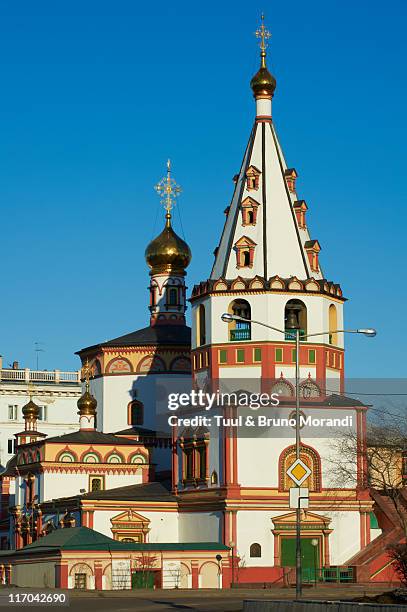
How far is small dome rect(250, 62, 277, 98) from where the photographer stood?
5900 cm

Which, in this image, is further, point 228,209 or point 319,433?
point 228,209

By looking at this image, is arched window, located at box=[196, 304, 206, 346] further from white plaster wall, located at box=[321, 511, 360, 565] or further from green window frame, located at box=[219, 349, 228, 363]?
white plaster wall, located at box=[321, 511, 360, 565]

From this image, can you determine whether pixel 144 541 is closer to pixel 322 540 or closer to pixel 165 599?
pixel 322 540

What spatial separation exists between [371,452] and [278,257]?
9088mm

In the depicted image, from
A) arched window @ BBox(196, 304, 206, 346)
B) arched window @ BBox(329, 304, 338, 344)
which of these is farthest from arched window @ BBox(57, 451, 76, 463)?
arched window @ BBox(329, 304, 338, 344)

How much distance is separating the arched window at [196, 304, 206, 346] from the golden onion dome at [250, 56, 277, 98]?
33.4 feet

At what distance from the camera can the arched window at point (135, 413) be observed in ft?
219

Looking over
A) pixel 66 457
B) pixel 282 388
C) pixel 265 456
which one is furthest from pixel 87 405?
pixel 265 456

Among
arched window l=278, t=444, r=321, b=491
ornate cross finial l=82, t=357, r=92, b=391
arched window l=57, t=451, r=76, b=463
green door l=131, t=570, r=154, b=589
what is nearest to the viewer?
green door l=131, t=570, r=154, b=589

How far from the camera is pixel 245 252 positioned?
56406mm

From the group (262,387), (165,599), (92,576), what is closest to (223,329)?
(262,387)

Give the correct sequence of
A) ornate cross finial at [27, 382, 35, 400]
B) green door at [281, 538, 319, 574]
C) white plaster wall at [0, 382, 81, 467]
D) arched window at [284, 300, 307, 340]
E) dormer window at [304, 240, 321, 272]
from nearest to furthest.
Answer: green door at [281, 538, 319, 574] < arched window at [284, 300, 307, 340] < dormer window at [304, 240, 321, 272] < white plaster wall at [0, 382, 81, 467] < ornate cross finial at [27, 382, 35, 400]

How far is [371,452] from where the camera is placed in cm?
5512

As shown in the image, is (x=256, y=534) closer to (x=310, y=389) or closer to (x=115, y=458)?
(x=310, y=389)
